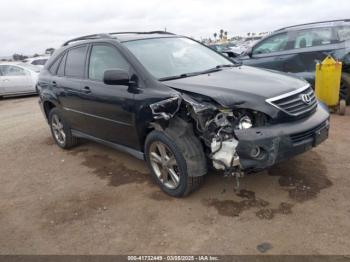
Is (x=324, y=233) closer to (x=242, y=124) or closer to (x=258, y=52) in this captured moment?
(x=242, y=124)

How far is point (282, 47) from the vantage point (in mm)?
8258

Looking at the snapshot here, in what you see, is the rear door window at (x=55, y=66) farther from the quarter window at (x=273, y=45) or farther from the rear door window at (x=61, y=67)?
the quarter window at (x=273, y=45)

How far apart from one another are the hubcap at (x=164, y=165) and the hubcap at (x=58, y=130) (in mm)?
2563

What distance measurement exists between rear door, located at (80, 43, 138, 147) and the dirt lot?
1.94 ft

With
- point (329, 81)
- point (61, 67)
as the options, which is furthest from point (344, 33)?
point (61, 67)

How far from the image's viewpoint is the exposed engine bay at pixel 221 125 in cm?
349

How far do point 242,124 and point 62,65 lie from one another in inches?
140

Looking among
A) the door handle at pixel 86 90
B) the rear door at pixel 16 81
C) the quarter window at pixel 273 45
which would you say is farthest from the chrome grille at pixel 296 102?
the rear door at pixel 16 81

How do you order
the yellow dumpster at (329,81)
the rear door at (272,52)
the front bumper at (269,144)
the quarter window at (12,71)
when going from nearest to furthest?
the front bumper at (269,144) < the yellow dumpster at (329,81) < the rear door at (272,52) < the quarter window at (12,71)

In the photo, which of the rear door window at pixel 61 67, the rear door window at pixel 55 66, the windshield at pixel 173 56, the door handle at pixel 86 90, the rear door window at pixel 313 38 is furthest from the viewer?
the rear door window at pixel 313 38

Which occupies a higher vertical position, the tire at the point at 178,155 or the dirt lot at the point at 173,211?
the tire at the point at 178,155

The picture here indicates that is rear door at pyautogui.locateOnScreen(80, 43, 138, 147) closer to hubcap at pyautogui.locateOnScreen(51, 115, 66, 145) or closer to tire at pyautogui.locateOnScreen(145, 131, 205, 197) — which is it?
tire at pyautogui.locateOnScreen(145, 131, 205, 197)

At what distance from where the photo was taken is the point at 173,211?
3799 millimetres

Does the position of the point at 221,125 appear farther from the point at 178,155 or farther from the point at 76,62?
the point at 76,62
